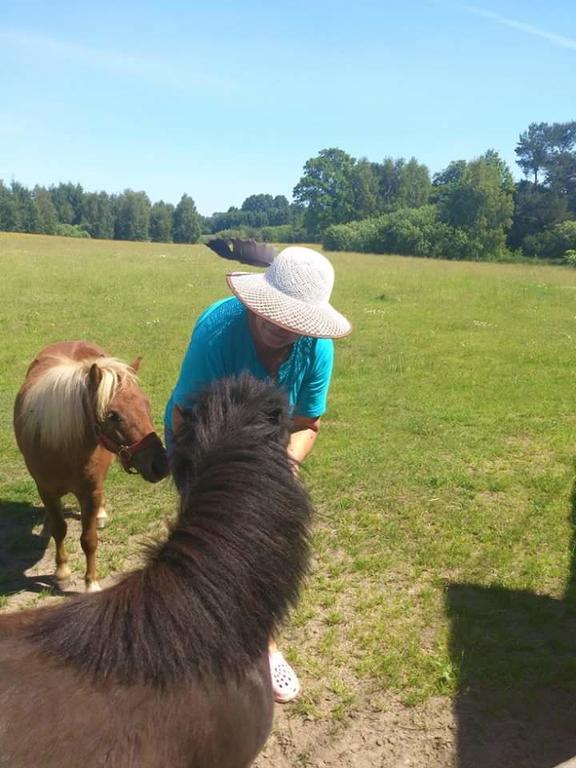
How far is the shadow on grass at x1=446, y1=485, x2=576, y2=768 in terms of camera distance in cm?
311

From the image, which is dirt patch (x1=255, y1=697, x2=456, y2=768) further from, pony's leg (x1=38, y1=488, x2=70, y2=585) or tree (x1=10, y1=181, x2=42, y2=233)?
tree (x1=10, y1=181, x2=42, y2=233)

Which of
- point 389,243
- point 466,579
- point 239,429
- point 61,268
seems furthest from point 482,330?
point 389,243

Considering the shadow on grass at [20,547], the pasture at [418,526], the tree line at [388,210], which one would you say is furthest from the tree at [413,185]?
the shadow on grass at [20,547]

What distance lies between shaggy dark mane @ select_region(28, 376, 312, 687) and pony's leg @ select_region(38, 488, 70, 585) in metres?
2.76

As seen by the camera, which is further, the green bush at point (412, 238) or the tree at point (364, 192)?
the tree at point (364, 192)

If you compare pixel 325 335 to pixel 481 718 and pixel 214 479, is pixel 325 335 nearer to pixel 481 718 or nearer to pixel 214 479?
pixel 214 479

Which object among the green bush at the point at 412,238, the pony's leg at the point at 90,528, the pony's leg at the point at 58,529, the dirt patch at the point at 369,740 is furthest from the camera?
the green bush at the point at 412,238

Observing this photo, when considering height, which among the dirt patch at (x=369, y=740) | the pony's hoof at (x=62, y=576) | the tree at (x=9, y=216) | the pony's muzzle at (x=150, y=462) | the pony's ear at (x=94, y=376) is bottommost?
the dirt patch at (x=369, y=740)

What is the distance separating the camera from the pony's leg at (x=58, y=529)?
Result: 170 inches

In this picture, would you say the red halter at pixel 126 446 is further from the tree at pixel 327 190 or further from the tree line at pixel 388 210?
the tree at pixel 327 190

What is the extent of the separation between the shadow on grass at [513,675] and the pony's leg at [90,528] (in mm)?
2375

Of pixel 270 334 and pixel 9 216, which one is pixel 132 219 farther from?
pixel 270 334

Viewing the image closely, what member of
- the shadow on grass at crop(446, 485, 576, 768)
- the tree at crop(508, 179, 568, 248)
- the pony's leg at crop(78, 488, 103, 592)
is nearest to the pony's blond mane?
the pony's leg at crop(78, 488, 103, 592)

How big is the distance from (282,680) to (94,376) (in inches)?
77.9
